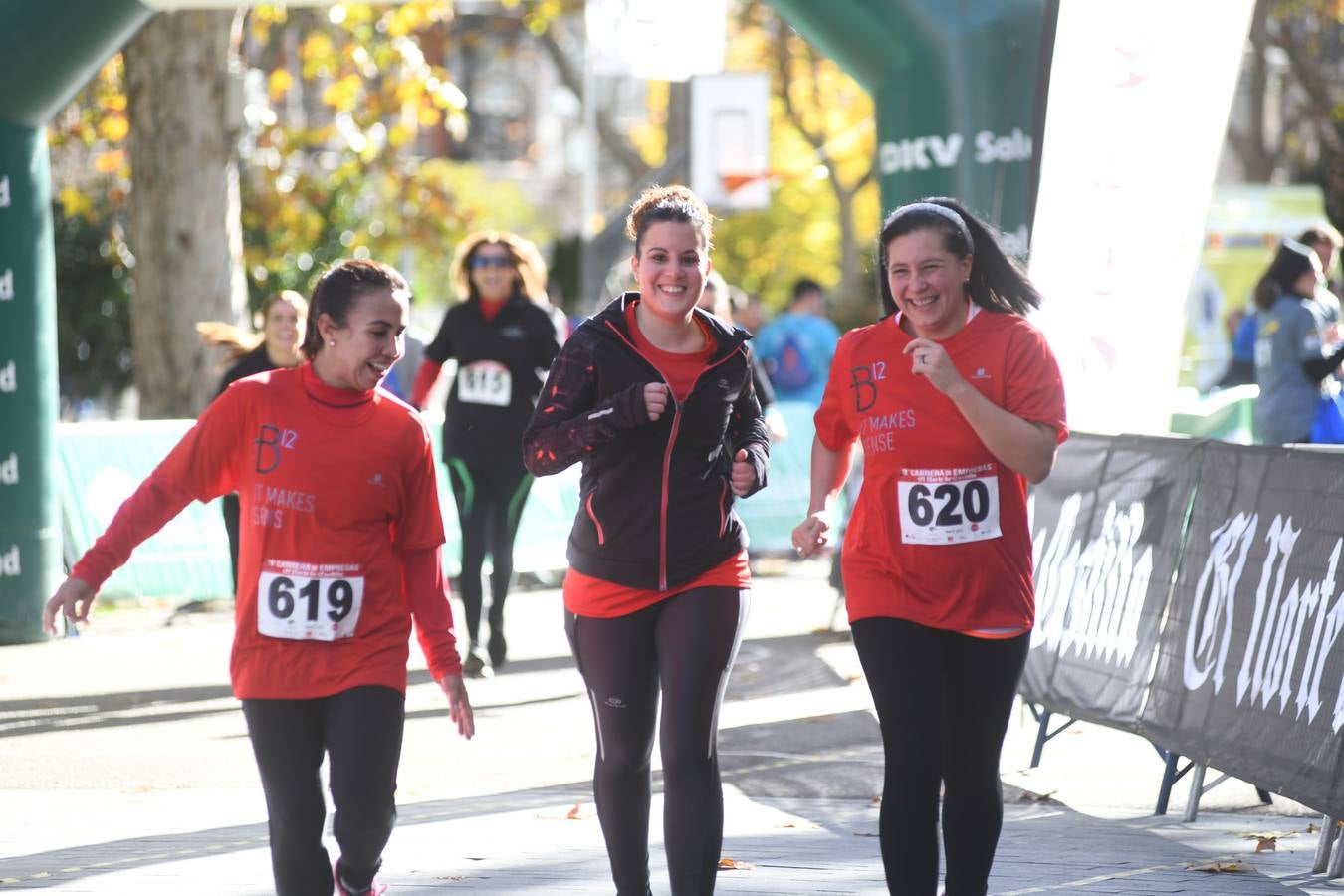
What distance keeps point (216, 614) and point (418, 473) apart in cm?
855

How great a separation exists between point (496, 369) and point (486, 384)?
0.28 ft

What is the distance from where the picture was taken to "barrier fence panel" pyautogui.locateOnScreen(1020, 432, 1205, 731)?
23.3ft

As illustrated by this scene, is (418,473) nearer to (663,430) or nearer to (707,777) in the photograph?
(663,430)

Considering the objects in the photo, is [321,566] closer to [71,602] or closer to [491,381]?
[71,602]

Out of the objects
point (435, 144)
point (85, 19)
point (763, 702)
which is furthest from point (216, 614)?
point (435, 144)

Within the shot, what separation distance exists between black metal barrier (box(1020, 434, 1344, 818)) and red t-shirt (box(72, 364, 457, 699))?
2.74 m

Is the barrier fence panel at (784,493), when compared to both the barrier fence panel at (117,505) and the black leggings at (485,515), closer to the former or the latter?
the barrier fence panel at (117,505)

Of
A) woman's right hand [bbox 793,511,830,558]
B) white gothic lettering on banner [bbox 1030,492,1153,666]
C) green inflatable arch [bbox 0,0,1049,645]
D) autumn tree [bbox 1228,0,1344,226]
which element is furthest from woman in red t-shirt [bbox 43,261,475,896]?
autumn tree [bbox 1228,0,1344,226]

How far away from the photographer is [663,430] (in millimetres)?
4918

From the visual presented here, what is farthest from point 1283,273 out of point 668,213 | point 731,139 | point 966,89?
point 668,213

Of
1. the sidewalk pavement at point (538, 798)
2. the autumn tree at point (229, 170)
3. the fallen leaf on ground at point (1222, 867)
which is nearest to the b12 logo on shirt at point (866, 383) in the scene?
the sidewalk pavement at point (538, 798)

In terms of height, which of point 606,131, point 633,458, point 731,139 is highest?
point 606,131

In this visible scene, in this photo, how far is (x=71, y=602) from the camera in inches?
174

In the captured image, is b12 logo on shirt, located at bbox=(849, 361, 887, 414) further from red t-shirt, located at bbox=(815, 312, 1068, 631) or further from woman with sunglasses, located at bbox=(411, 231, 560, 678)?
woman with sunglasses, located at bbox=(411, 231, 560, 678)
